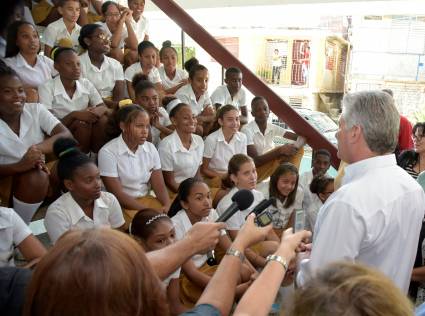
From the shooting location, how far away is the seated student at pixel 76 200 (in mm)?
2418

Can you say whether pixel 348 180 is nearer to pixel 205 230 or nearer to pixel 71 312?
pixel 205 230

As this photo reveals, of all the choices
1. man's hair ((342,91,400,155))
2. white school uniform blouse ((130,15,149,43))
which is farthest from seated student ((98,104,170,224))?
white school uniform blouse ((130,15,149,43))

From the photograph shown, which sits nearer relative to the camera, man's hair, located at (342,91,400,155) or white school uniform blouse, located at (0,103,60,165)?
man's hair, located at (342,91,400,155)

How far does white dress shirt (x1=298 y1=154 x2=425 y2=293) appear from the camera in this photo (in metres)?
1.49

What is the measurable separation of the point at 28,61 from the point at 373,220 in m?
2.86

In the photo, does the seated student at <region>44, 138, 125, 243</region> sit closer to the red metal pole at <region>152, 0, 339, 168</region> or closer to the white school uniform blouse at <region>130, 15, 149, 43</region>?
the red metal pole at <region>152, 0, 339, 168</region>

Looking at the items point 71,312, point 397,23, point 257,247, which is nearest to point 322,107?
point 397,23

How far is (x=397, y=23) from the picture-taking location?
46.2ft

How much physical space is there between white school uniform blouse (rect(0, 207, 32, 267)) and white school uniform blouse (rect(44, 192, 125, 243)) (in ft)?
0.83

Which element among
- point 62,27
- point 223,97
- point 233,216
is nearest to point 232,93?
point 223,97

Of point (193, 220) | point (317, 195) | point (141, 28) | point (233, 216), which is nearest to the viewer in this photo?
point (193, 220)

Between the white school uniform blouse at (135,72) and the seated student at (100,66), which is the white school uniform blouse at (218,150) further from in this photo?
the white school uniform blouse at (135,72)

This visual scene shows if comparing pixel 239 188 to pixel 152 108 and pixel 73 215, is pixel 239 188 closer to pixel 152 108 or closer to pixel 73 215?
pixel 152 108

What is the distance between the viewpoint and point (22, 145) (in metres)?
2.68
